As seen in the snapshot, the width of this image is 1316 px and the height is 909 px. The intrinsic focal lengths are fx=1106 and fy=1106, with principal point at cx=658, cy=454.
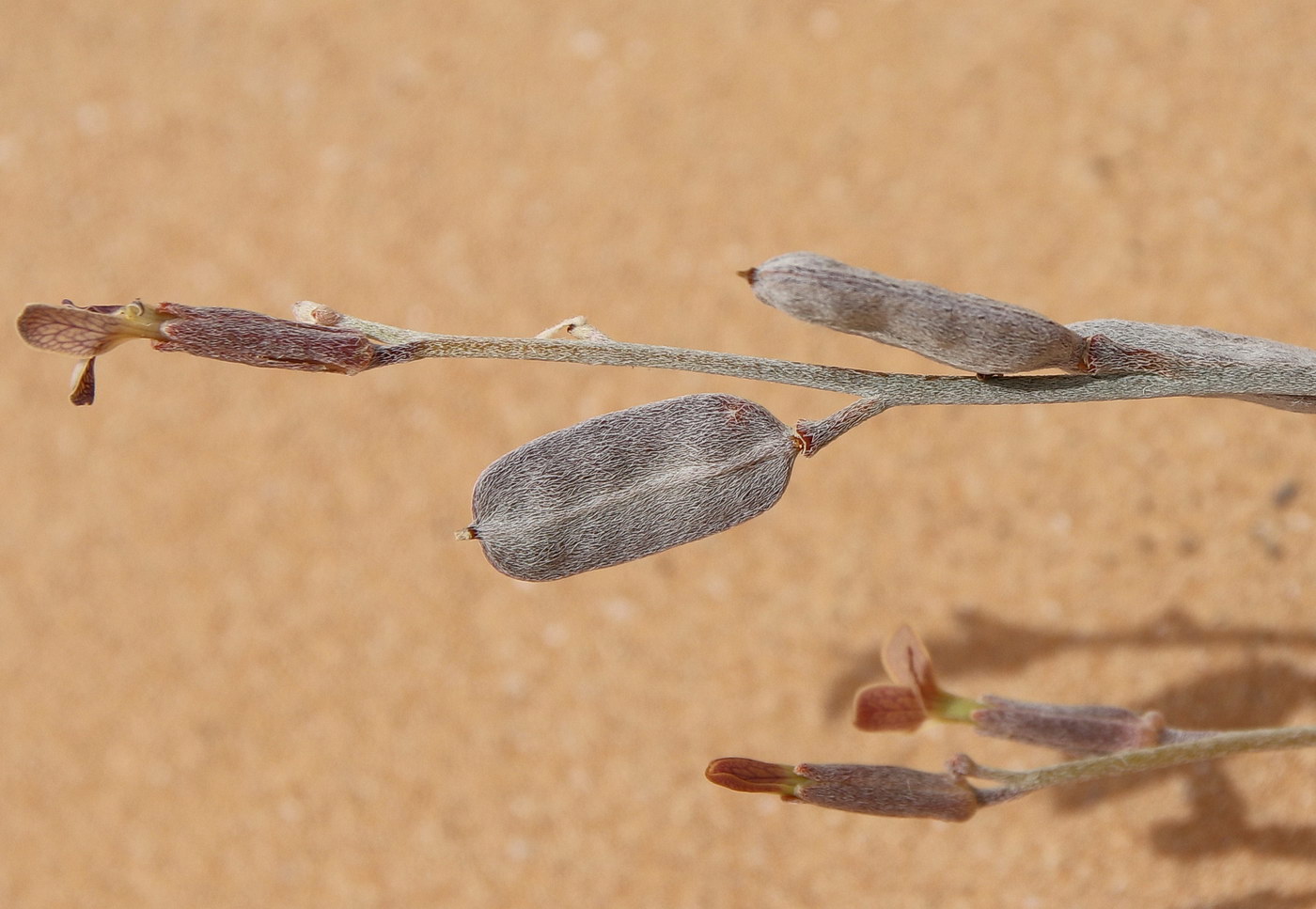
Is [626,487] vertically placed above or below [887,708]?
above

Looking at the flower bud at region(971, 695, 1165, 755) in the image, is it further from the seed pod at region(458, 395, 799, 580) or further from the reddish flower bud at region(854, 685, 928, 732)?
the seed pod at region(458, 395, 799, 580)

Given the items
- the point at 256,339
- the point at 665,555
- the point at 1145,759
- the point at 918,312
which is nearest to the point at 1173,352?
the point at 918,312

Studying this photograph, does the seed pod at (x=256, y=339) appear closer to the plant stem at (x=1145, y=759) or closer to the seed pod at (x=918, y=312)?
the seed pod at (x=918, y=312)

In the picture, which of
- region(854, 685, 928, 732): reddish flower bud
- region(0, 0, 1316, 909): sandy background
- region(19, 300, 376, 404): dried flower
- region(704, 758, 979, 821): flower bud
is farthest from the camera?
region(0, 0, 1316, 909): sandy background

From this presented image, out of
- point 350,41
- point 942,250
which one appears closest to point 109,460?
point 350,41

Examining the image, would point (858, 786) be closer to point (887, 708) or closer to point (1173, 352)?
point (887, 708)

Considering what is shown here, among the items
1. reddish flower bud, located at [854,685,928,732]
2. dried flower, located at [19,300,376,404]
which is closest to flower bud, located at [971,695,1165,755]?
reddish flower bud, located at [854,685,928,732]
